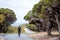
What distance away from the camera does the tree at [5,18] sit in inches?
2514

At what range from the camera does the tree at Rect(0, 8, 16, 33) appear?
210 ft

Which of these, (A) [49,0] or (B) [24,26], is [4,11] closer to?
(B) [24,26]

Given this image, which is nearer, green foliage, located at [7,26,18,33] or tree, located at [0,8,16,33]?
tree, located at [0,8,16,33]

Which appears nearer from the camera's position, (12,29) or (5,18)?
(5,18)

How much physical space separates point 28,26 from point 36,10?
24399 millimetres

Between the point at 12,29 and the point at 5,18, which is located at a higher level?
the point at 5,18

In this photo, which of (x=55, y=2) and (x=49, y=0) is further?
(x=49, y=0)

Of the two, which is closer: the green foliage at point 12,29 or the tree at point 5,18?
the tree at point 5,18

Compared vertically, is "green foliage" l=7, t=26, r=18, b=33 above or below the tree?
below

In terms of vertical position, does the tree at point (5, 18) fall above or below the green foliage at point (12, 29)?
above

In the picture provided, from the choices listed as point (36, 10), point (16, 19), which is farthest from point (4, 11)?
point (36, 10)

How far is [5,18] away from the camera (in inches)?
2586

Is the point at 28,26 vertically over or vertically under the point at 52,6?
under

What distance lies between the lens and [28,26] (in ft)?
240
